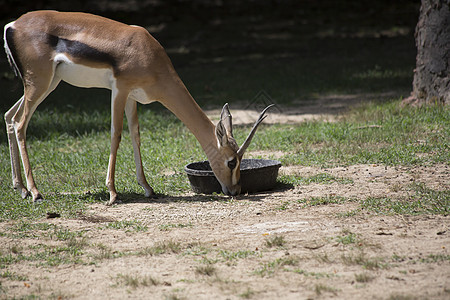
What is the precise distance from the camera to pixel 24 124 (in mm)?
6215

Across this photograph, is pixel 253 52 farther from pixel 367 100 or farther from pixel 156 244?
pixel 156 244

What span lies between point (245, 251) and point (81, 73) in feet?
8.71

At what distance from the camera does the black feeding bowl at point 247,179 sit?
609 cm

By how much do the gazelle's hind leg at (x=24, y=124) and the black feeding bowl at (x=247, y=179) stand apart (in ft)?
5.04

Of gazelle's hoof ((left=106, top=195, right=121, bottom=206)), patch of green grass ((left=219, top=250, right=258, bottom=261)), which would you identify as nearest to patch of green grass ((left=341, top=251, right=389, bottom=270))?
patch of green grass ((left=219, top=250, right=258, bottom=261))

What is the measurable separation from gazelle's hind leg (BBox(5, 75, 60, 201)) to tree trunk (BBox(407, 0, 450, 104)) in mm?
5529

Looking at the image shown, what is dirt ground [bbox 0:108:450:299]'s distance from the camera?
12.4 feet

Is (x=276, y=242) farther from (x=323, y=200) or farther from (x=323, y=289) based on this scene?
(x=323, y=200)

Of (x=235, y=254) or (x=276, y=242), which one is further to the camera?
(x=276, y=242)

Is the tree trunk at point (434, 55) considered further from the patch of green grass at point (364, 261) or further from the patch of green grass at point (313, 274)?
the patch of green grass at point (313, 274)

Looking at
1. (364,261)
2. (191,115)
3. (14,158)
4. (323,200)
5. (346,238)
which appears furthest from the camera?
(14,158)

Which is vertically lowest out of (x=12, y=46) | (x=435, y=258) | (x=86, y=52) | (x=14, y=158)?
(x=435, y=258)

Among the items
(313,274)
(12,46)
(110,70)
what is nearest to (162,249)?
(313,274)

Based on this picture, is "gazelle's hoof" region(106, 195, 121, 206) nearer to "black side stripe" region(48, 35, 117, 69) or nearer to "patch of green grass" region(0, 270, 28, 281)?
"black side stripe" region(48, 35, 117, 69)
